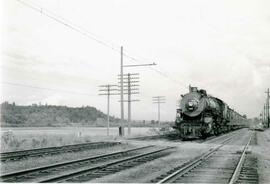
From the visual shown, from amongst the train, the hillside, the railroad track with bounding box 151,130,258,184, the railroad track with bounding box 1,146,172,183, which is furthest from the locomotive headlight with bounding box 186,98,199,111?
the hillside

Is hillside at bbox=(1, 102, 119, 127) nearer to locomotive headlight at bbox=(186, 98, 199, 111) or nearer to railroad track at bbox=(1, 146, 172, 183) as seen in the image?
locomotive headlight at bbox=(186, 98, 199, 111)

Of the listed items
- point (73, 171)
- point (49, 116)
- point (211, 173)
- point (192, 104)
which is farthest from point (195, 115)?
point (49, 116)


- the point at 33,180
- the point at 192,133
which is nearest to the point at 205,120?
the point at 192,133

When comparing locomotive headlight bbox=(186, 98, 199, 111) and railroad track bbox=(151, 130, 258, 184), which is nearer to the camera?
railroad track bbox=(151, 130, 258, 184)

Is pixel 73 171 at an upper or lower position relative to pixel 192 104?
lower

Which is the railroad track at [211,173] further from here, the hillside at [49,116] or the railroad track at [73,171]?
the hillside at [49,116]

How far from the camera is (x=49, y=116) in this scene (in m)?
118

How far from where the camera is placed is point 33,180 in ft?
34.5

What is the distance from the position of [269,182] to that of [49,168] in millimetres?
6579

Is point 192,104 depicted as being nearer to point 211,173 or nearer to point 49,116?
point 211,173

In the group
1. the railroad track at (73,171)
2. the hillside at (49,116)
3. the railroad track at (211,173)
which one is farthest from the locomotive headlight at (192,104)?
the hillside at (49,116)

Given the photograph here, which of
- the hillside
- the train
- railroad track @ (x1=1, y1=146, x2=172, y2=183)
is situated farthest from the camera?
the hillside

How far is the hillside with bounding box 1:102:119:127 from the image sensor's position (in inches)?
3542

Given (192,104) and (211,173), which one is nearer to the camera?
(211,173)
